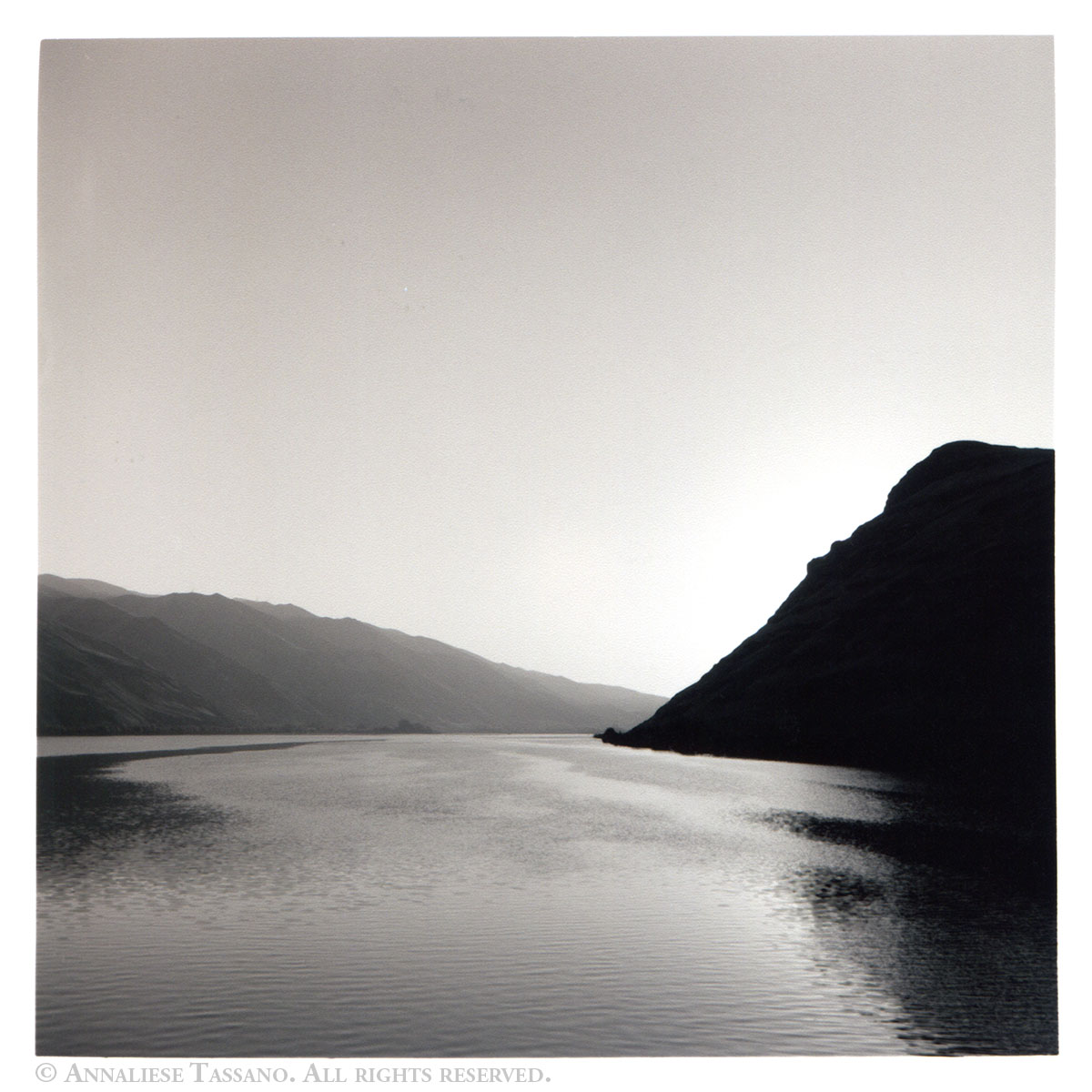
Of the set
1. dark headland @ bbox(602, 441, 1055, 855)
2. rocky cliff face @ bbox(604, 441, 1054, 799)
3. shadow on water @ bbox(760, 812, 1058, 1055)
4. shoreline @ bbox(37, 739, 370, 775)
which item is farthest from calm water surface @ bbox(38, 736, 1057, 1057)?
shoreline @ bbox(37, 739, 370, 775)

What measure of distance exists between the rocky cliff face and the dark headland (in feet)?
0.54

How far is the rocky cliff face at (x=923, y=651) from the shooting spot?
59969 mm

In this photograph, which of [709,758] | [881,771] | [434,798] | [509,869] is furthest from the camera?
[709,758]

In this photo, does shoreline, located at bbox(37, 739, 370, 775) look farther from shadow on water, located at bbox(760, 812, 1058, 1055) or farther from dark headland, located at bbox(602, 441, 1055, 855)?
shadow on water, located at bbox(760, 812, 1058, 1055)

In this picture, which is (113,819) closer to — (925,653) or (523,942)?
(523,942)

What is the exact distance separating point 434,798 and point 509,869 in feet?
80.2

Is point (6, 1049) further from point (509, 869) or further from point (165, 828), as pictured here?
point (165, 828)

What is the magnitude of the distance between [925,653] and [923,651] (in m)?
0.47

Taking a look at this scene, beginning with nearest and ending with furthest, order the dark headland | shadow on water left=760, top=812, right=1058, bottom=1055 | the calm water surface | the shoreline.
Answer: the calm water surface, shadow on water left=760, top=812, right=1058, bottom=1055, the dark headland, the shoreline

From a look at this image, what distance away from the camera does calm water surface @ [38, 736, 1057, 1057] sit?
16375 mm

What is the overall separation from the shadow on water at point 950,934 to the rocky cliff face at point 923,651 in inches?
744

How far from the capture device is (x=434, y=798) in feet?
173

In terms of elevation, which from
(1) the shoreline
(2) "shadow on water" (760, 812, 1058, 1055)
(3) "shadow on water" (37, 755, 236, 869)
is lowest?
(1) the shoreline
